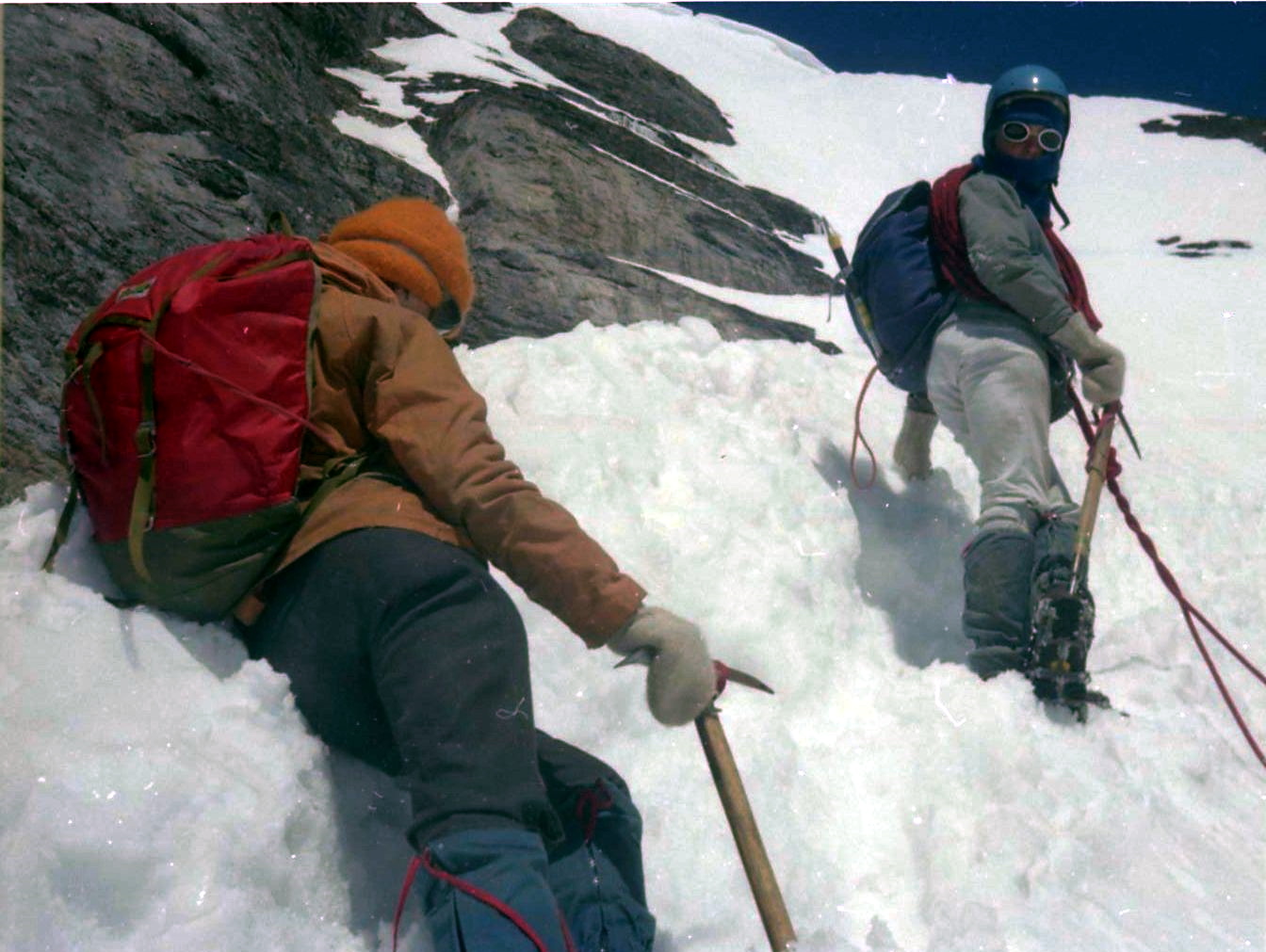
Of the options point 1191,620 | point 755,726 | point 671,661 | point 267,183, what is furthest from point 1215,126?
point 671,661

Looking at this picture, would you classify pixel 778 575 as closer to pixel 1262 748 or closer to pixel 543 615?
pixel 543 615

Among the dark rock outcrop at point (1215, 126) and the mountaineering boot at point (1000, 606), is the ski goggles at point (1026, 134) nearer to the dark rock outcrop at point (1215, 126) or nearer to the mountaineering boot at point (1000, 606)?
the mountaineering boot at point (1000, 606)

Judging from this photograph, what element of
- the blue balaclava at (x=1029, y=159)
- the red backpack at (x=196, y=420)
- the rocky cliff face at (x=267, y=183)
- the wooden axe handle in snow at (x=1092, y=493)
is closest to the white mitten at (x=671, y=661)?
the red backpack at (x=196, y=420)

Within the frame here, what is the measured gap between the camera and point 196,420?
1.54m

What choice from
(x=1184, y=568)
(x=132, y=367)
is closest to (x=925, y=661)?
(x=1184, y=568)

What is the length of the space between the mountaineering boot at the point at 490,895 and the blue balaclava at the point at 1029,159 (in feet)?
9.67

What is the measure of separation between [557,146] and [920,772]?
10859mm

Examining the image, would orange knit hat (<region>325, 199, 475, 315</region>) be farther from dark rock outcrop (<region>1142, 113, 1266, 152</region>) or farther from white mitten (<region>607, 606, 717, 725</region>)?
dark rock outcrop (<region>1142, 113, 1266, 152</region>)

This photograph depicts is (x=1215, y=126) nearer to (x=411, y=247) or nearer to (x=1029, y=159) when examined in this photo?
(x=1029, y=159)

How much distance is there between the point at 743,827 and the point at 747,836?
0.06 feet

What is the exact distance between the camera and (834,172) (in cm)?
2512

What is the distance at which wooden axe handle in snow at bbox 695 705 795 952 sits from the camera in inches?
61.4

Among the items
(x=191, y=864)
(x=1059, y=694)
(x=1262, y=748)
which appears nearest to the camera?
(x=191, y=864)

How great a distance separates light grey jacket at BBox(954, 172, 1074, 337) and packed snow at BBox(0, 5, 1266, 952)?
37.4 inches
